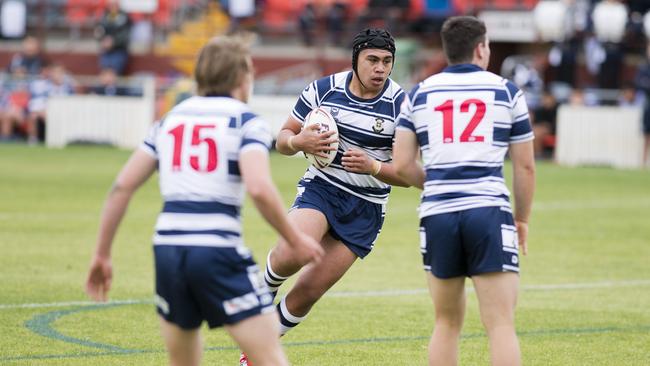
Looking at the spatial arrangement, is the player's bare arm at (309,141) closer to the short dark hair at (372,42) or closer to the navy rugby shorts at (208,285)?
the short dark hair at (372,42)

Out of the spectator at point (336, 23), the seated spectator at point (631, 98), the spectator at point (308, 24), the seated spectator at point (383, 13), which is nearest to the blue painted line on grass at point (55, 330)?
the seated spectator at point (631, 98)

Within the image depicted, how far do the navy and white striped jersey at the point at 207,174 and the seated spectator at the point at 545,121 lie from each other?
70.3 ft

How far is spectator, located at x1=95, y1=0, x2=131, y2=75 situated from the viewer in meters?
31.2

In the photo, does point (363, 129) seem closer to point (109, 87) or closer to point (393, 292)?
point (393, 292)

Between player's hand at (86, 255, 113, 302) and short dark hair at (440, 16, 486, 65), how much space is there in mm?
1959

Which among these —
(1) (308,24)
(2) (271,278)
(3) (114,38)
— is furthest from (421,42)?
(2) (271,278)

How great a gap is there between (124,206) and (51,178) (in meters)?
15.7

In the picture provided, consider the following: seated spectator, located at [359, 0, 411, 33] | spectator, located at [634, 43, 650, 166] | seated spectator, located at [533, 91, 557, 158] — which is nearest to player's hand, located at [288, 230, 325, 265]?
spectator, located at [634, 43, 650, 166]

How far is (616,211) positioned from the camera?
17578 mm

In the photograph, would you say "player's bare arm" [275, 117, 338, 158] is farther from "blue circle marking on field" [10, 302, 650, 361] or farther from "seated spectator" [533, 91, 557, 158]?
"seated spectator" [533, 91, 557, 158]

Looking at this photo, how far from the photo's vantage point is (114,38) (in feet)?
103

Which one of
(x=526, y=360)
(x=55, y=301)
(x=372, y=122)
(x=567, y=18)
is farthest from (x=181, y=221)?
(x=567, y=18)

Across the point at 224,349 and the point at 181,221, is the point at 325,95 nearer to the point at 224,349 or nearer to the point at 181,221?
the point at 224,349

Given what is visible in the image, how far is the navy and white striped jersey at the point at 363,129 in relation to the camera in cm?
779
